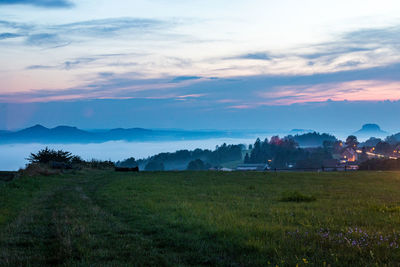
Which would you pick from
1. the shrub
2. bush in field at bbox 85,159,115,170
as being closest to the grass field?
the shrub

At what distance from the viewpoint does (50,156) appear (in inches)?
2094

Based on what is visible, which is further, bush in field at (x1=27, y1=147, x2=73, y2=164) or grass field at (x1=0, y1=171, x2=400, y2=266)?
bush in field at (x1=27, y1=147, x2=73, y2=164)

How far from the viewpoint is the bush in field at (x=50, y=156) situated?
173ft

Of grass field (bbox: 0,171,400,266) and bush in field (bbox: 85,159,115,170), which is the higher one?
bush in field (bbox: 85,159,115,170)

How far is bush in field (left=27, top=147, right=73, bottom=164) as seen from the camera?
173 feet

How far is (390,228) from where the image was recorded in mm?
10883

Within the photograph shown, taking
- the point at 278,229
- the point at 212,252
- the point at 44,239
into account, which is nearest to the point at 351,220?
the point at 278,229

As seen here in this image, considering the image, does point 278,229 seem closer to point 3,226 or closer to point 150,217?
point 150,217

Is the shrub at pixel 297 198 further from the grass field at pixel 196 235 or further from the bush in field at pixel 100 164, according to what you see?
the bush in field at pixel 100 164

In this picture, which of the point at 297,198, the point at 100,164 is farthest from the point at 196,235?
the point at 100,164

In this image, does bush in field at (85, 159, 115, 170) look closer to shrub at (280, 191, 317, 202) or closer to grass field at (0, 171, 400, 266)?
grass field at (0, 171, 400, 266)

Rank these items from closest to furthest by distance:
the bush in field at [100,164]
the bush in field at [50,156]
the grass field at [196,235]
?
the grass field at [196,235]
the bush in field at [50,156]
the bush in field at [100,164]

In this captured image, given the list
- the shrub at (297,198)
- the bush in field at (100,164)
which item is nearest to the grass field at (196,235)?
the shrub at (297,198)

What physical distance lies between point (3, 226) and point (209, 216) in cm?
730
